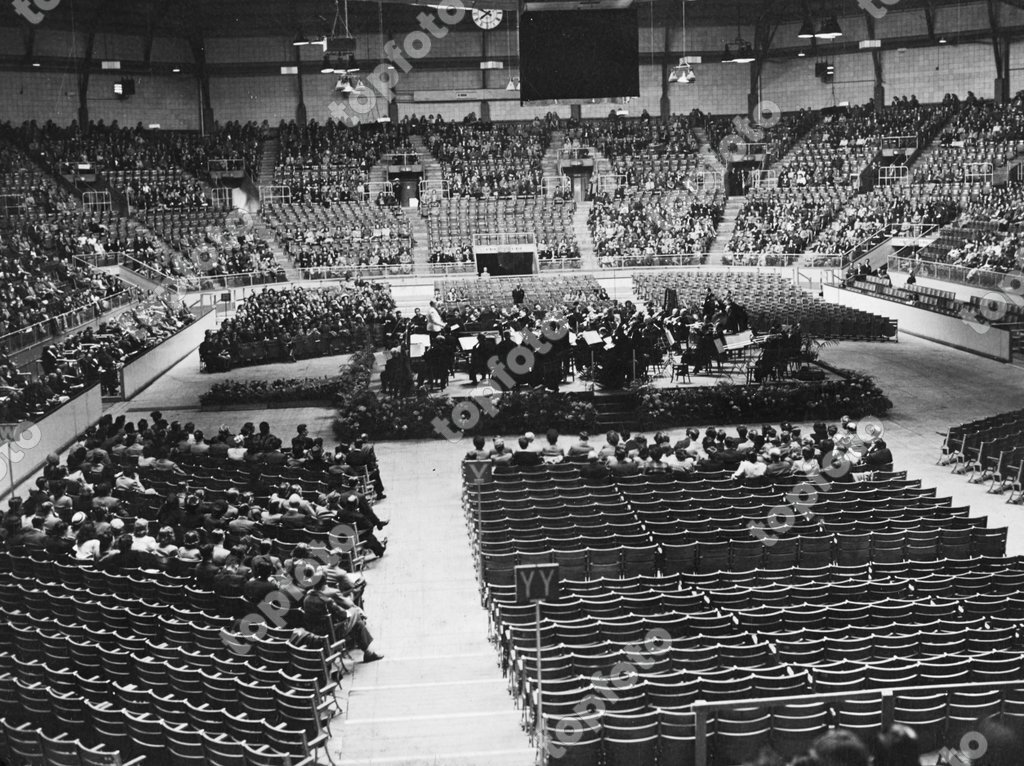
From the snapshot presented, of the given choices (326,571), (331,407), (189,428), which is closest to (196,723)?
(326,571)

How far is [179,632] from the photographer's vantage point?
1202 cm

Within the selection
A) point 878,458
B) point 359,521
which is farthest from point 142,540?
point 878,458

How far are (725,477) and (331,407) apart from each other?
1192 centimetres

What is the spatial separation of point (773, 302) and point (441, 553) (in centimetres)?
2088

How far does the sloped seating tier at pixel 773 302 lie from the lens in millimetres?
33500

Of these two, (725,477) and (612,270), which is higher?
(612,270)

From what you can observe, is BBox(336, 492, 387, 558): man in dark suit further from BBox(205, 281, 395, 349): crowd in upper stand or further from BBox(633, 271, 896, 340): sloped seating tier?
BBox(633, 271, 896, 340): sloped seating tier

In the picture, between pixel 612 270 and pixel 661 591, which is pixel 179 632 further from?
pixel 612 270

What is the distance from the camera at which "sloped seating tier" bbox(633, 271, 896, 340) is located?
33.5 meters

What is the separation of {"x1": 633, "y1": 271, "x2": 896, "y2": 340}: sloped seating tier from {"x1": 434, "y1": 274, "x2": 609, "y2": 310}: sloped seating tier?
91.9 inches

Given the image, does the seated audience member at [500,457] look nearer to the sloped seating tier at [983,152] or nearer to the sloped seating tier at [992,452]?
the sloped seating tier at [992,452]

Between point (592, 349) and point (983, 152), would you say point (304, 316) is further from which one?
point (983, 152)

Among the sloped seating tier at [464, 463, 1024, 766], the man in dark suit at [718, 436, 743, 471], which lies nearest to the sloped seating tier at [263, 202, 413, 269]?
the man in dark suit at [718, 436, 743, 471]

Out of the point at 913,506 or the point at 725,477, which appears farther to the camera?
the point at 725,477
